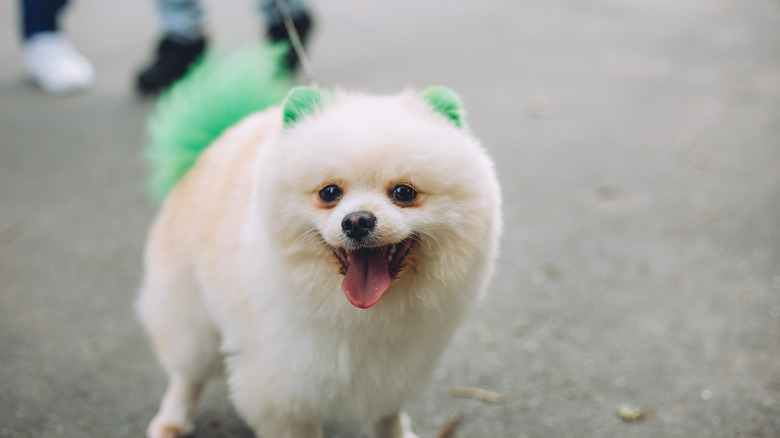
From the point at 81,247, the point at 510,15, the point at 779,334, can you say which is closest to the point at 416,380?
the point at 779,334

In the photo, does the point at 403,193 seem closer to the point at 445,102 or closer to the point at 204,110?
the point at 445,102

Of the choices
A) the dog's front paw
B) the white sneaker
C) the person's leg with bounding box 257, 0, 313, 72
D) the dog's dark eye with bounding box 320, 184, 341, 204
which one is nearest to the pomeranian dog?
the dog's dark eye with bounding box 320, 184, 341, 204

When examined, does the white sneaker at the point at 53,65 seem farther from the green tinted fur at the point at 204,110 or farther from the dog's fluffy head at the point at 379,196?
the dog's fluffy head at the point at 379,196

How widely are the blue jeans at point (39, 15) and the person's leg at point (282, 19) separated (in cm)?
146

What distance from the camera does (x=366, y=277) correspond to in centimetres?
144

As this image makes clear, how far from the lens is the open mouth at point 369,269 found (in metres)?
1.41

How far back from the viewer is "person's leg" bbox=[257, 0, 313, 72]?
163 inches

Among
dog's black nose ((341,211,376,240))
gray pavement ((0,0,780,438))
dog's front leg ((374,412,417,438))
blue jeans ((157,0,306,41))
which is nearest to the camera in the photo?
dog's black nose ((341,211,376,240))

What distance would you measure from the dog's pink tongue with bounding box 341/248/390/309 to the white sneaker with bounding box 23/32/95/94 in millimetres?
3898

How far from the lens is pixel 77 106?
14.4 ft

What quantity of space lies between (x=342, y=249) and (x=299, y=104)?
37 centimetres

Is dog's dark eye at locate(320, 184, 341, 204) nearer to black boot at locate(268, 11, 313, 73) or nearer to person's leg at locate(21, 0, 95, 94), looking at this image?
black boot at locate(268, 11, 313, 73)

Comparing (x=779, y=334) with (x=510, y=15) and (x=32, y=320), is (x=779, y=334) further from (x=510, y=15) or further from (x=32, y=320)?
(x=510, y=15)

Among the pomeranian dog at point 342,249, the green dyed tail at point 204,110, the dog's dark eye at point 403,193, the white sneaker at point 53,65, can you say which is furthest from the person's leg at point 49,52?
the dog's dark eye at point 403,193
